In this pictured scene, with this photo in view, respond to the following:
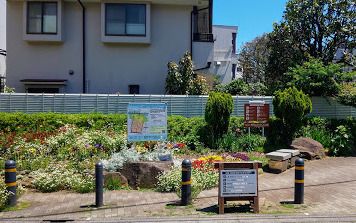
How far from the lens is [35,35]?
2239cm

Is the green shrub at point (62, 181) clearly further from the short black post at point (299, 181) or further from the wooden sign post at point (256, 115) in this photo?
the wooden sign post at point (256, 115)

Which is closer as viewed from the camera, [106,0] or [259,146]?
[259,146]

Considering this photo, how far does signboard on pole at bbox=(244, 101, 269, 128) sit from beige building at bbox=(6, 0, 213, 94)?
8.01 metres

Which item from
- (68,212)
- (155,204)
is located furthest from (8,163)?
(155,204)

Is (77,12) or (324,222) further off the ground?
(77,12)

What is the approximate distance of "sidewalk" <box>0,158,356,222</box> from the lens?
843cm

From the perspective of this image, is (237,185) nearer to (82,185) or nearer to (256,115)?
(82,185)

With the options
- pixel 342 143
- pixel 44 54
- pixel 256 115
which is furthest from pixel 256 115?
pixel 44 54

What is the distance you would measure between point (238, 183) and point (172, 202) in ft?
5.27

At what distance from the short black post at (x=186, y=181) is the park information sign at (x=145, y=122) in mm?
3681

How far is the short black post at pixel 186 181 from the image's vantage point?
8758 mm

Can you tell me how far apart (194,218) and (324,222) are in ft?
7.76

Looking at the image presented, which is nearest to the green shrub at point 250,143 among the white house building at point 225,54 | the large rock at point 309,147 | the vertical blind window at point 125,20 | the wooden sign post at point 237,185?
the large rock at point 309,147

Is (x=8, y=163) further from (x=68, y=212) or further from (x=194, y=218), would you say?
(x=194, y=218)
